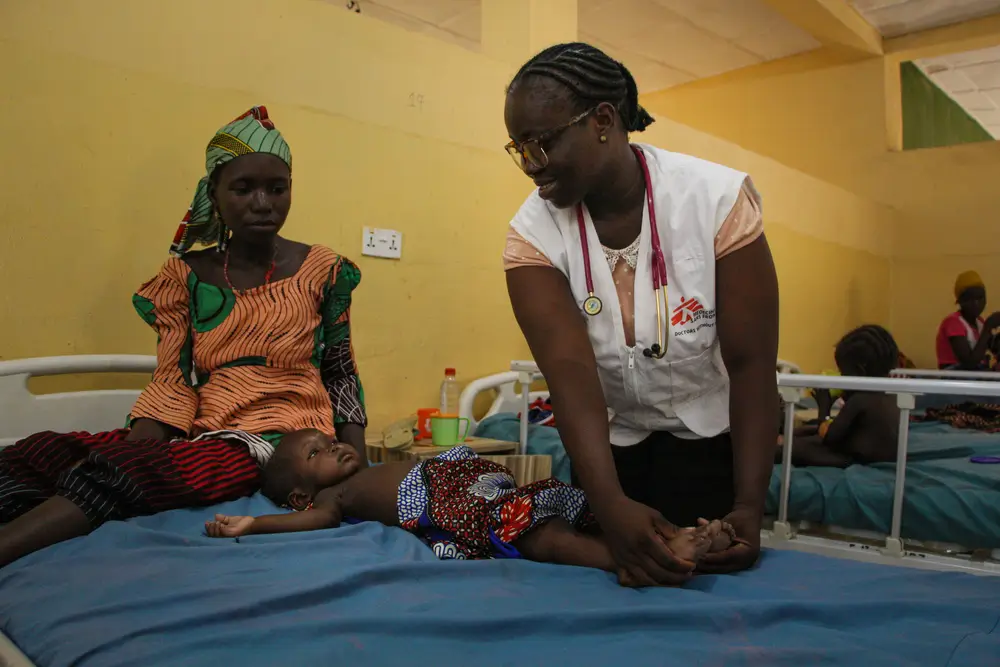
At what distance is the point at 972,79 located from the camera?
32.0ft

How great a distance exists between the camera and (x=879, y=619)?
1441mm

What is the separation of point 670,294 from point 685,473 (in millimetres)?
454

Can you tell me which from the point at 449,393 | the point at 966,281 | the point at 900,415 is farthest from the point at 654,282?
the point at 966,281

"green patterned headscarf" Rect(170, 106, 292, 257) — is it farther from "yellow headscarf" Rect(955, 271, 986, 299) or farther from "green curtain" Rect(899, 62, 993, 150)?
"green curtain" Rect(899, 62, 993, 150)

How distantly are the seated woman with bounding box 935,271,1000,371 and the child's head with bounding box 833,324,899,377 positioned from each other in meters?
2.79

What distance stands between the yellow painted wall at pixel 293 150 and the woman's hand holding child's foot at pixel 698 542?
256 cm

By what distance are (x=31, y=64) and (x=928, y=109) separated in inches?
401

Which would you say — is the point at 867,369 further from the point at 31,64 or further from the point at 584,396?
the point at 31,64

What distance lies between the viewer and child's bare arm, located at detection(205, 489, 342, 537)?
2.07m

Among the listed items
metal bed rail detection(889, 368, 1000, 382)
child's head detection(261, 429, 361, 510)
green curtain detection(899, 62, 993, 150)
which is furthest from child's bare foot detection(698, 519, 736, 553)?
green curtain detection(899, 62, 993, 150)

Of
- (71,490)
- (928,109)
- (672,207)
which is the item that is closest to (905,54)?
(928,109)

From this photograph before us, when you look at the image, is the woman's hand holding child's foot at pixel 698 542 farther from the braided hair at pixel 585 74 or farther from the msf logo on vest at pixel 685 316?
the braided hair at pixel 585 74

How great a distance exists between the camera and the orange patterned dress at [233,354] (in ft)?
8.45

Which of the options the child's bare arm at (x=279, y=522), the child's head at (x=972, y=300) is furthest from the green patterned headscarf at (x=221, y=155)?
the child's head at (x=972, y=300)
